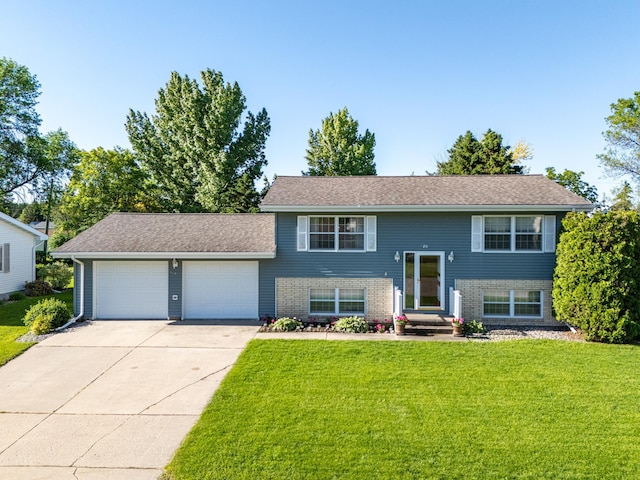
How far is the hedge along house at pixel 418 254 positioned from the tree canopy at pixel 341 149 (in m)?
19.0

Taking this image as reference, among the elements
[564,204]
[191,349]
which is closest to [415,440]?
[191,349]

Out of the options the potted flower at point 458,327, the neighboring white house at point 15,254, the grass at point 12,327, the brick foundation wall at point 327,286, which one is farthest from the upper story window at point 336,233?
the neighboring white house at point 15,254

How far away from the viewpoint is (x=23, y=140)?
3231cm

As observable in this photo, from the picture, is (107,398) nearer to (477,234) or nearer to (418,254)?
(418,254)

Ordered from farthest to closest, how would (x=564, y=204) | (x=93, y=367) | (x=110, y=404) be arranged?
(x=564, y=204), (x=93, y=367), (x=110, y=404)

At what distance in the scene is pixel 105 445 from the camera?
5500 millimetres

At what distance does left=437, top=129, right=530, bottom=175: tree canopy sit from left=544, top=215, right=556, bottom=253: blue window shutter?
2076cm

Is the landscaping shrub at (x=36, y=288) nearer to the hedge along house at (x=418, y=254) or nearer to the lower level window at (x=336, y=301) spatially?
the hedge along house at (x=418, y=254)

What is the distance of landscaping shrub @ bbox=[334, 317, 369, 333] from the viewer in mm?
11906

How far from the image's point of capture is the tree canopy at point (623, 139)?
2689 cm

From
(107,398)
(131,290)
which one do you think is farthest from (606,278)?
(131,290)

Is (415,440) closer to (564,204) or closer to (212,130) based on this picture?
(564,204)

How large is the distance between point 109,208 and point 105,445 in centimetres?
2688

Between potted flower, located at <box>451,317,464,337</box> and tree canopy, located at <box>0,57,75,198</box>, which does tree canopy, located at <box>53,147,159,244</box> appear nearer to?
tree canopy, located at <box>0,57,75,198</box>
